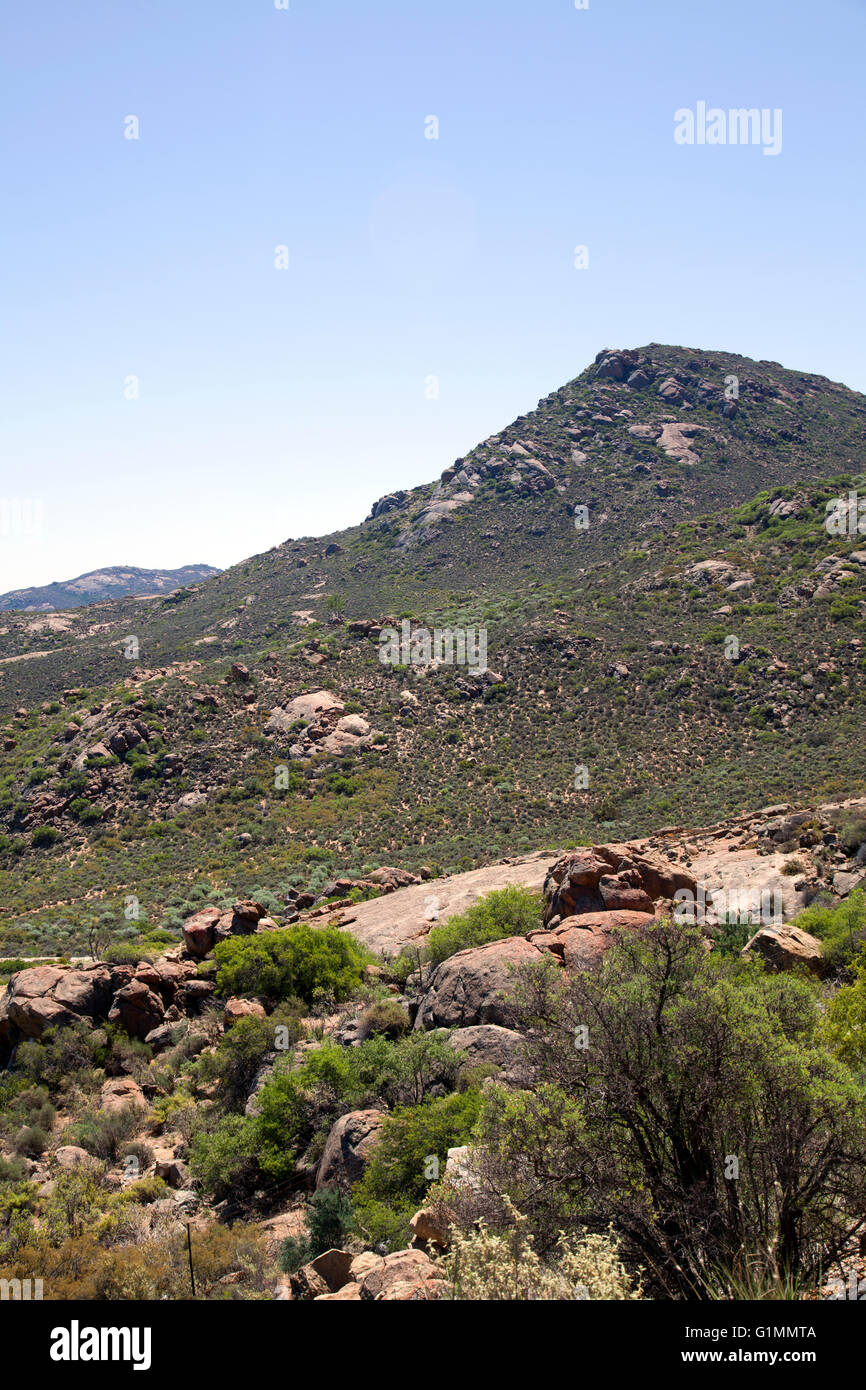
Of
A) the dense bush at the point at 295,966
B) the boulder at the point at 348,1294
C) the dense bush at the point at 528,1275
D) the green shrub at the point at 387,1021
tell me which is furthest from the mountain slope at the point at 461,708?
the dense bush at the point at 528,1275

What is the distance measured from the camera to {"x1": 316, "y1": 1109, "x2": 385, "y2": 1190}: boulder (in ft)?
39.9

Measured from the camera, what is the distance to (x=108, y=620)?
10206 cm

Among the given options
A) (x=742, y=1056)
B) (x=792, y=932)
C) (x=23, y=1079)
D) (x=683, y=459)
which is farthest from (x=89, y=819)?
(x=683, y=459)

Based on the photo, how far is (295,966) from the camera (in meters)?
21.2

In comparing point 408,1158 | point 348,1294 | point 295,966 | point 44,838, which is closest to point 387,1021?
point 295,966

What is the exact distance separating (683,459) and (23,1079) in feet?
324

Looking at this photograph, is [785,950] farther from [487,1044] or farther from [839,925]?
[487,1044]

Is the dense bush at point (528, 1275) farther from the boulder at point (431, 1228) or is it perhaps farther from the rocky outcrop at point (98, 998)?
the rocky outcrop at point (98, 998)

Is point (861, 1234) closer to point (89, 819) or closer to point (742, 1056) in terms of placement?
point (742, 1056)

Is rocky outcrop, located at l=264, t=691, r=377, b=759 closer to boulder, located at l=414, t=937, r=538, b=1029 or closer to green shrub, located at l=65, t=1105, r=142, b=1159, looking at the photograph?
green shrub, located at l=65, t=1105, r=142, b=1159

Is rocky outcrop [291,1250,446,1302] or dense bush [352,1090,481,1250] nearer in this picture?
rocky outcrop [291,1250,446,1302]

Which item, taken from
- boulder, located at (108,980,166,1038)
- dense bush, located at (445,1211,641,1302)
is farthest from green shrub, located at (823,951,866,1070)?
boulder, located at (108,980,166,1038)

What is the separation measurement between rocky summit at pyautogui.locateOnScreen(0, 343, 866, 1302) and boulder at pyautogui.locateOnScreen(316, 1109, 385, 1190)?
0.27 ft

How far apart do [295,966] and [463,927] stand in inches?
197
